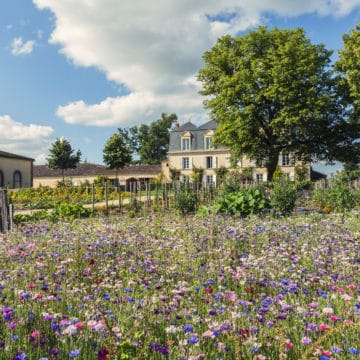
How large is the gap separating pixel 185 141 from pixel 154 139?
18.4m

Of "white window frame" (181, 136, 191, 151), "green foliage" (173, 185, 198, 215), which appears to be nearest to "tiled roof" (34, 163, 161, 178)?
"white window frame" (181, 136, 191, 151)

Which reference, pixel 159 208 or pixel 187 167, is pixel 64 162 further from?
pixel 159 208

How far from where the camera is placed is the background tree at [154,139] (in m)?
67.1

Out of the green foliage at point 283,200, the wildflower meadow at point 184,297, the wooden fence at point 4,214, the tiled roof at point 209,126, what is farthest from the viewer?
the tiled roof at point 209,126

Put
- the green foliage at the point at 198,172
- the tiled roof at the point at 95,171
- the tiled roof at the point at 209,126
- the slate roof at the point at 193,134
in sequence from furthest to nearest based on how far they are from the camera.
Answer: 1. the tiled roof at the point at 95,171
2. the slate roof at the point at 193,134
3. the tiled roof at the point at 209,126
4. the green foliage at the point at 198,172

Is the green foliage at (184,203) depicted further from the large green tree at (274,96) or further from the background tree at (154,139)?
the background tree at (154,139)

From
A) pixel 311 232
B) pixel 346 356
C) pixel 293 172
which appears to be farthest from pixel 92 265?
pixel 293 172

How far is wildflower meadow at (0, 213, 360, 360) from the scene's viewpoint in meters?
2.29

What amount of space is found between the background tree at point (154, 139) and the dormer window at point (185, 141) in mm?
17441

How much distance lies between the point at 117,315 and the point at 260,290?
63.1 inches

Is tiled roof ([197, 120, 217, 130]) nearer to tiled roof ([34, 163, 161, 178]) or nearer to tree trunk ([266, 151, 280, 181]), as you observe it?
tiled roof ([34, 163, 161, 178])

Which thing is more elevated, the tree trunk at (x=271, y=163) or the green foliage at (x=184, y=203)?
the tree trunk at (x=271, y=163)

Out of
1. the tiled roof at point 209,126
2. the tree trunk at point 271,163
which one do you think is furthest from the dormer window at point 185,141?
the tree trunk at point 271,163

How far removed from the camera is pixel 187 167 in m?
48.9
